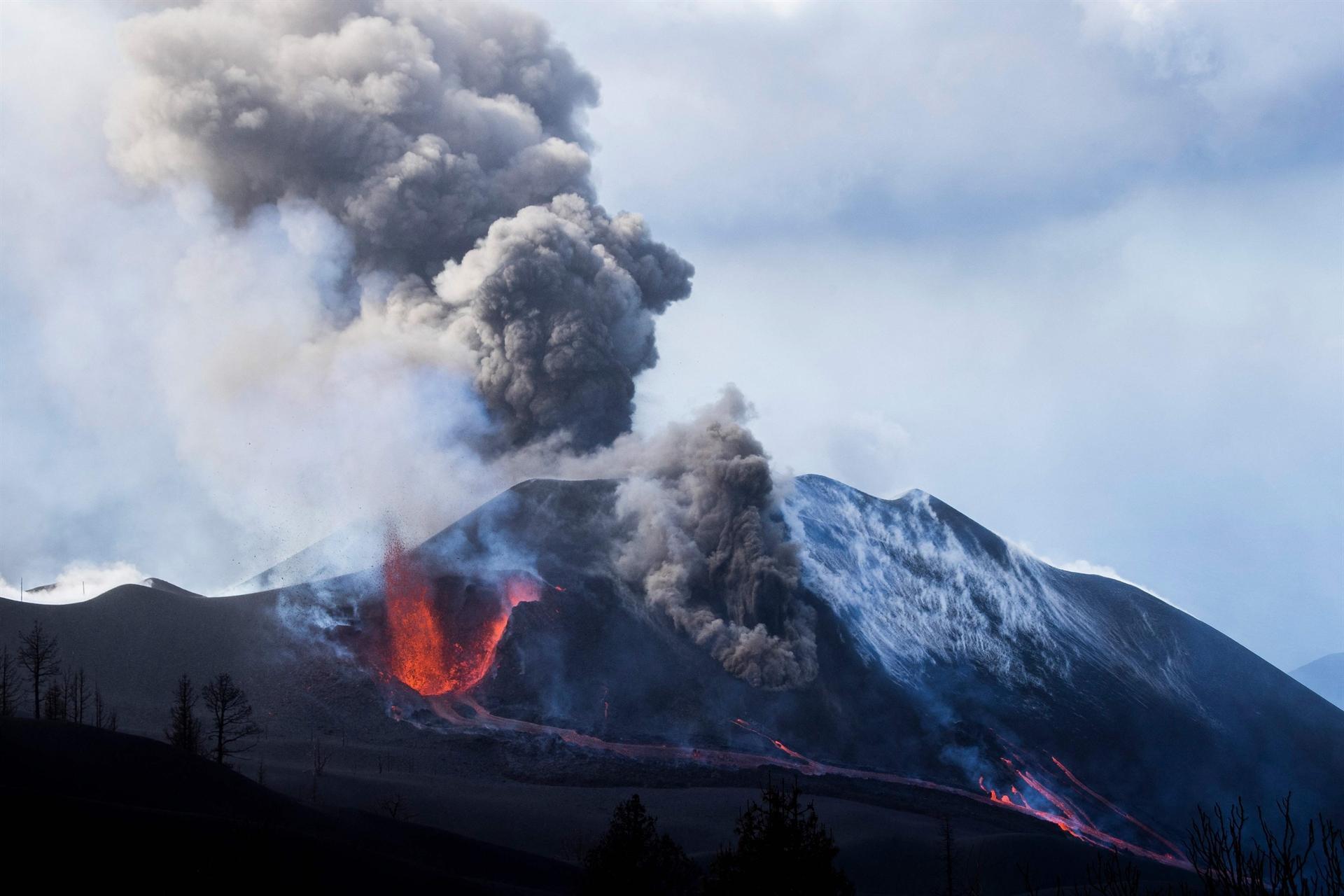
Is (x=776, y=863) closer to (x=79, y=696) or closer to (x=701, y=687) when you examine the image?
(x=79, y=696)

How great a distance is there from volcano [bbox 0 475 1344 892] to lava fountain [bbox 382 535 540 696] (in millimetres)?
163

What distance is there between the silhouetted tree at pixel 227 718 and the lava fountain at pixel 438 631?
9743mm

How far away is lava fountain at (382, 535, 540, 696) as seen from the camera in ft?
236

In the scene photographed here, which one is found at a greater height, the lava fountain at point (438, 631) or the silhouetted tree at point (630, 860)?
the lava fountain at point (438, 631)

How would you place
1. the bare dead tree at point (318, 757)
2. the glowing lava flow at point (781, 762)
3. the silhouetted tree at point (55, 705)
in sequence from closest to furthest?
the silhouetted tree at point (55, 705) < the bare dead tree at point (318, 757) < the glowing lava flow at point (781, 762)

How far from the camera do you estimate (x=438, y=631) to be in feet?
246

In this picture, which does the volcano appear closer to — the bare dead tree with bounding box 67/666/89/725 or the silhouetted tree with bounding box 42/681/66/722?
the bare dead tree with bounding box 67/666/89/725

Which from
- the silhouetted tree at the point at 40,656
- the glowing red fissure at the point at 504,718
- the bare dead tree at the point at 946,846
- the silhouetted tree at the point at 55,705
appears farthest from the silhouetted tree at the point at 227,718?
the bare dead tree at the point at 946,846

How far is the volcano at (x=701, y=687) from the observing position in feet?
215

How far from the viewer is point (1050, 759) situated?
74375 mm

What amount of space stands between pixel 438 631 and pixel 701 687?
54.1 ft

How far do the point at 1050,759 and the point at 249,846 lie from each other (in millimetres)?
56262

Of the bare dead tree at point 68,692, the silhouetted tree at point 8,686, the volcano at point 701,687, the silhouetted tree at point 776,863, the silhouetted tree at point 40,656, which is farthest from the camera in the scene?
the volcano at point 701,687

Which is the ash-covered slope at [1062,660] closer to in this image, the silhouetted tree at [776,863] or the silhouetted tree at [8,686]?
the silhouetted tree at [8,686]
